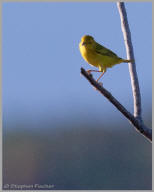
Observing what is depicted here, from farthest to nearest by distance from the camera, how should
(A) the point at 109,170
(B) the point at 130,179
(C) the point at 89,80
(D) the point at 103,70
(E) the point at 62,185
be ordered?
(A) the point at 109,170
(B) the point at 130,179
(E) the point at 62,185
(D) the point at 103,70
(C) the point at 89,80

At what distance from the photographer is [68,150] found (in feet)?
104

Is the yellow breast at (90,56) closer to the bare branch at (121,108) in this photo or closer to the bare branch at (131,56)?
the bare branch at (131,56)

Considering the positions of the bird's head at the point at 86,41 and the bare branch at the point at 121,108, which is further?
the bird's head at the point at 86,41

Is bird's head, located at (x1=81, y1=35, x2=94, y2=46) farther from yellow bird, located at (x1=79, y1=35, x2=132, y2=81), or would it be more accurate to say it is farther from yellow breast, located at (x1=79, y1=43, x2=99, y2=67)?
yellow breast, located at (x1=79, y1=43, x2=99, y2=67)

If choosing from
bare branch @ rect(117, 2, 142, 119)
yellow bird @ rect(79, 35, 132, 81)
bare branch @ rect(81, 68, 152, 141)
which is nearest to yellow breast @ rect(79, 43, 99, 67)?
yellow bird @ rect(79, 35, 132, 81)

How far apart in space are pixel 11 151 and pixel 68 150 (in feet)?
10.7

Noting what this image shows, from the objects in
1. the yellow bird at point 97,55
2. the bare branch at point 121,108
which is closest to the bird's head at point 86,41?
the yellow bird at point 97,55

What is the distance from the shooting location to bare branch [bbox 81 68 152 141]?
4.56m

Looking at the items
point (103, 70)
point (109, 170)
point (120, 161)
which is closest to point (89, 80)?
point (103, 70)

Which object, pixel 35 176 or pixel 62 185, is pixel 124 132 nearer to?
pixel 35 176

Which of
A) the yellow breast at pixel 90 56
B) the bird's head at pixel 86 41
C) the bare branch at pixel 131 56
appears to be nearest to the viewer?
the bare branch at pixel 131 56

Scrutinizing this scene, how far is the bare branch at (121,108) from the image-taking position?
456 centimetres

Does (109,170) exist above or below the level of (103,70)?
below

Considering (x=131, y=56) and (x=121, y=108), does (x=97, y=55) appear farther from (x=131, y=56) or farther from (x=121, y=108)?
(x=121, y=108)
